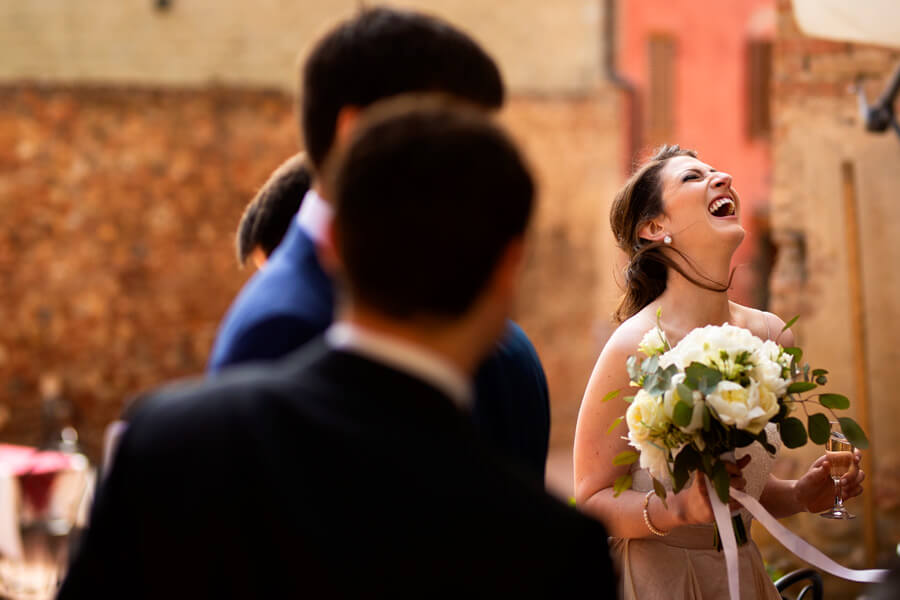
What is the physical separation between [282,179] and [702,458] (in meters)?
1.24

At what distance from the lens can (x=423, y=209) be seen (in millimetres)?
1169

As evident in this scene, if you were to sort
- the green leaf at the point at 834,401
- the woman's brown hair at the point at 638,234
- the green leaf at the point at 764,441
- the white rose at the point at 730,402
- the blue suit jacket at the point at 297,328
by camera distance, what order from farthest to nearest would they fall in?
1. the woman's brown hair at the point at 638,234
2. the green leaf at the point at 834,401
3. the green leaf at the point at 764,441
4. the white rose at the point at 730,402
5. the blue suit jacket at the point at 297,328

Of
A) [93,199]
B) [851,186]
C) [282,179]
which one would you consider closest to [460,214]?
[282,179]

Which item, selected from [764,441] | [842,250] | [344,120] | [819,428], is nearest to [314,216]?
[344,120]

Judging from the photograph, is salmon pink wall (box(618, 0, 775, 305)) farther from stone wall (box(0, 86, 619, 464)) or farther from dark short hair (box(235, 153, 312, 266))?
dark short hair (box(235, 153, 312, 266))

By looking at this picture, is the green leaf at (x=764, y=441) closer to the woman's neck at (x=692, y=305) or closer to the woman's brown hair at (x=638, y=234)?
the woman's neck at (x=692, y=305)

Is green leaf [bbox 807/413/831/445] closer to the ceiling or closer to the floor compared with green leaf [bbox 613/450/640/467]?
closer to the ceiling

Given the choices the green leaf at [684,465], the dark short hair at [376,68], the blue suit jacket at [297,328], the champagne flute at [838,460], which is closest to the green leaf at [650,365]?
the green leaf at [684,465]

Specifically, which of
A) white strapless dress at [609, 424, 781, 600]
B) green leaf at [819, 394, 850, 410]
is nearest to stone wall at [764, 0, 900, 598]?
white strapless dress at [609, 424, 781, 600]

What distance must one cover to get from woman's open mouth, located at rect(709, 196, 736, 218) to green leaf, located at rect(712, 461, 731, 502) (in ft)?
2.83

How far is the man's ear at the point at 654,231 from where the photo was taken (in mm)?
3027

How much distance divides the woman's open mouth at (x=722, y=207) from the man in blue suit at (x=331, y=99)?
4.68 ft

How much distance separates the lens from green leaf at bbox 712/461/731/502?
236 centimetres

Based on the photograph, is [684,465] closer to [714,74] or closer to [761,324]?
[761,324]
